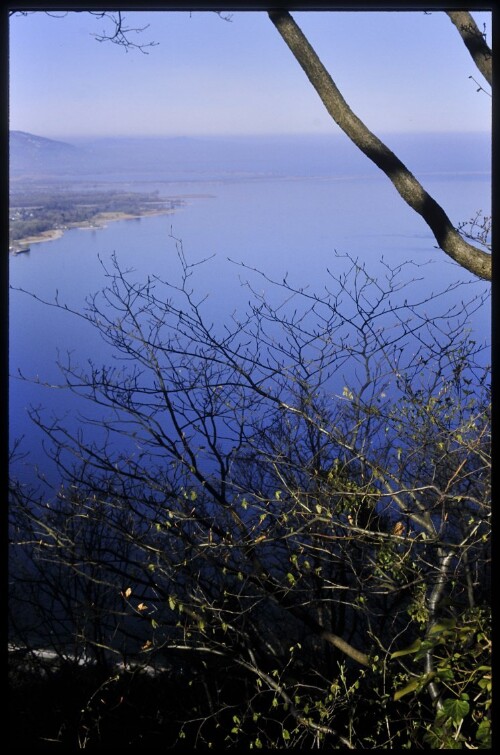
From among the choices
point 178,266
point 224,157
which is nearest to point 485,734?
point 178,266

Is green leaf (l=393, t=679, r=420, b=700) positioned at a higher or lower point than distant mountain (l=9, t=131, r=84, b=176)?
lower

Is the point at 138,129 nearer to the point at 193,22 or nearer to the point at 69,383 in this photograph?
the point at 193,22

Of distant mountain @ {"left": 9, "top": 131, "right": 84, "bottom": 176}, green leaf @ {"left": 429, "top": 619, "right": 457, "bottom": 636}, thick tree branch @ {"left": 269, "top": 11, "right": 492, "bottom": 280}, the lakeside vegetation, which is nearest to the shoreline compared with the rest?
the lakeside vegetation

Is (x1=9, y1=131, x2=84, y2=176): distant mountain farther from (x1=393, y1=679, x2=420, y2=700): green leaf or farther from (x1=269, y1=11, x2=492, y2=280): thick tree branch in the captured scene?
(x1=393, y1=679, x2=420, y2=700): green leaf

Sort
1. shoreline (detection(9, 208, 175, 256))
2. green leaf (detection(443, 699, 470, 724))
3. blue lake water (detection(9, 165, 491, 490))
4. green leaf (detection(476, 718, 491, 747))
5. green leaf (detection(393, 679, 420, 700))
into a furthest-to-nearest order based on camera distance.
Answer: blue lake water (detection(9, 165, 491, 490))
shoreline (detection(9, 208, 175, 256))
green leaf (detection(393, 679, 420, 700))
green leaf (detection(443, 699, 470, 724))
green leaf (detection(476, 718, 491, 747))

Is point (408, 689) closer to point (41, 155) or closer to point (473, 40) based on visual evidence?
point (473, 40)

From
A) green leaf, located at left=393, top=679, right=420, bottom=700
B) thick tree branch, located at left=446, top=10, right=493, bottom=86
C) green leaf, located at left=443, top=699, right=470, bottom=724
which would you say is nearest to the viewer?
green leaf, located at left=443, top=699, right=470, bottom=724

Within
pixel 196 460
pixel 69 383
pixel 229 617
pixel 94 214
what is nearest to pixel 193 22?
pixel 94 214
